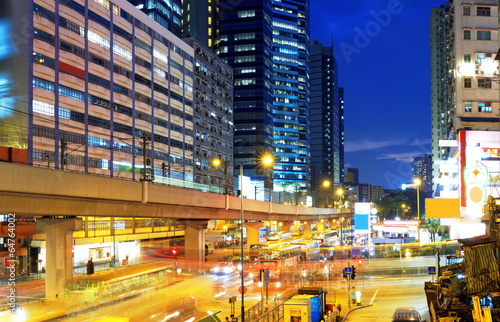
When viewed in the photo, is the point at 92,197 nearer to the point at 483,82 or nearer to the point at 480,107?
the point at 480,107

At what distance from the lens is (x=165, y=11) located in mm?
121000

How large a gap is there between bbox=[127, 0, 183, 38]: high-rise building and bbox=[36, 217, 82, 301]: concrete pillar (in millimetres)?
89697

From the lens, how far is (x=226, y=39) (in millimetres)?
162125

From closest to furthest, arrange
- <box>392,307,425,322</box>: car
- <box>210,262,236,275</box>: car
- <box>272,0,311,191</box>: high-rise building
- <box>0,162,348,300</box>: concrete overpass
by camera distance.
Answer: <box>392,307,425,322</box>: car
<box>0,162,348,300</box>: concrete overpass
<box>210,262,236,275</box>: car
<box>272,0,311,191</box>: high-rise building

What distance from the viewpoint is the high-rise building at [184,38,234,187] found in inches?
4348

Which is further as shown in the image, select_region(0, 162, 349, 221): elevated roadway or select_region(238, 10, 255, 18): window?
select_region(238, 10, 255, 18): window

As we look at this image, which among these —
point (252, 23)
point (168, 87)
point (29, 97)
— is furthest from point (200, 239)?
point (252, 23)

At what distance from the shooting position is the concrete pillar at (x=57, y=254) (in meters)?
33.0

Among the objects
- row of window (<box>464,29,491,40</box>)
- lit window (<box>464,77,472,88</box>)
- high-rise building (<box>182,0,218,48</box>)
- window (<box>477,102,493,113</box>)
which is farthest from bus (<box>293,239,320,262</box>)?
high-rise building (<box>182,0,218,48</box>)

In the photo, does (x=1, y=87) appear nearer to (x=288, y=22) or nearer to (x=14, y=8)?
(x=14, y=8)

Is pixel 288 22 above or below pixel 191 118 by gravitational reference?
above

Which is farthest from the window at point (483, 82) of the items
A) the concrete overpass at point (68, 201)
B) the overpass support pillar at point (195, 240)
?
the overpass support pillar at point (195, 240)

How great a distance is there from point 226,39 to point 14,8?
346 ft

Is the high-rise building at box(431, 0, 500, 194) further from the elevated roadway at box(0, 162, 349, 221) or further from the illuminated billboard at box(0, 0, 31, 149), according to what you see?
the illuminated billboard at box(0, 0, 31, 149)
